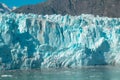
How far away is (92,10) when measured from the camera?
58.8 m

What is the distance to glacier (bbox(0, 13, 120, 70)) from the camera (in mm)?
28958

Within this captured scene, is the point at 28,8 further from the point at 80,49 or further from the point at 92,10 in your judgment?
the point at 80,49

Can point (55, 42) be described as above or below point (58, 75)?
above

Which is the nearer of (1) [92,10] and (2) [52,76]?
(2) [52,76]

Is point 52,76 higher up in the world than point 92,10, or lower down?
lower down

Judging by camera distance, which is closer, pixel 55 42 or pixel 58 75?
pixel 58 75

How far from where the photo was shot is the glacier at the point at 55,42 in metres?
29.0

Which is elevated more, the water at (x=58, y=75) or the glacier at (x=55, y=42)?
the glacier at (x=55, y=42)

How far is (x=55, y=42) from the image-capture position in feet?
105

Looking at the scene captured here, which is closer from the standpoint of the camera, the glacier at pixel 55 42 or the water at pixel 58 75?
the water at pixel 58 75

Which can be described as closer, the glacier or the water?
the water

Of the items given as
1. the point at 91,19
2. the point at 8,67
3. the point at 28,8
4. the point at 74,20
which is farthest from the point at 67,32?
the point at 28,8

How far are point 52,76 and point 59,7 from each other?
3608cm

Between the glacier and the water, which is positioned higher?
the glacier
